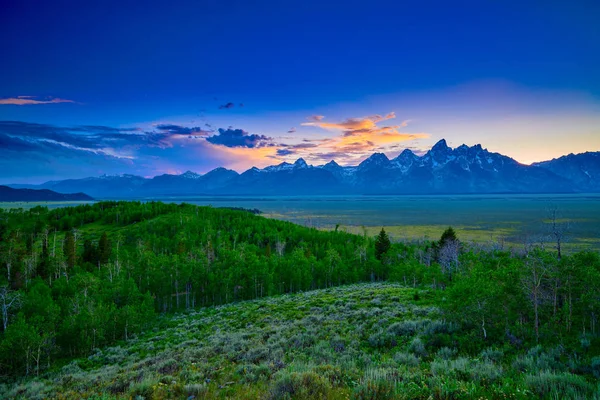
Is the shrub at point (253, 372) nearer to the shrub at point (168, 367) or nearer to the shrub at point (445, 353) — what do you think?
the shrub at point (168, 367)

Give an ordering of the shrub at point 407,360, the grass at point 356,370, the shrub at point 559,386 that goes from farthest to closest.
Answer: the shrub at point 407,360 → the grass at point 356,370 → the shrub at point 559,386

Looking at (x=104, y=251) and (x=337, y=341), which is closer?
(x=337, y=341)

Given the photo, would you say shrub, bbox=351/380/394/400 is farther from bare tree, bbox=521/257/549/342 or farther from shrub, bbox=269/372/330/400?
bare tree, bbox=521/257/549/342

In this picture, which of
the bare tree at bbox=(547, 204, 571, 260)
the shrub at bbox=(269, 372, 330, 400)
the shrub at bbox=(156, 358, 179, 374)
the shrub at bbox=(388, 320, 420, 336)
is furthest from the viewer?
the bare tree at bbox=(547, 204, 571, 260)

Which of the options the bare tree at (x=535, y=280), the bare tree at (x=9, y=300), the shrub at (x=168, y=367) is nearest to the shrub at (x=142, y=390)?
the shrub at (x=168, y=367)

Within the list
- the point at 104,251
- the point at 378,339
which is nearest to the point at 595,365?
the point at 378,339

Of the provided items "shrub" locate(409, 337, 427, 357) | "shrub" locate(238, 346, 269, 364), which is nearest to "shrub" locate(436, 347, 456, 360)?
"shrub" locate(409, 337, 427, 357)

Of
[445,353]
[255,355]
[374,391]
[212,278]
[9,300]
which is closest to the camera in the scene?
[374,391]

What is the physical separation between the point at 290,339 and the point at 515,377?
465 inches

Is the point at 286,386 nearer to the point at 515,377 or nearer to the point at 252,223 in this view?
the point at 515,377

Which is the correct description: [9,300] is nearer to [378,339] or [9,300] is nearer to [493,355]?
[378,339]

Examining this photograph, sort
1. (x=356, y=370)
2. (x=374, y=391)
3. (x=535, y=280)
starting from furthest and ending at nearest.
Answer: (x=535, y=280), (x=356, y=370), (x=374, y=391)

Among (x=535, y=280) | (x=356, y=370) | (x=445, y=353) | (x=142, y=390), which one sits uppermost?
(x=535, y=280)

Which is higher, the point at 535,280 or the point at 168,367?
the point at 535,280
